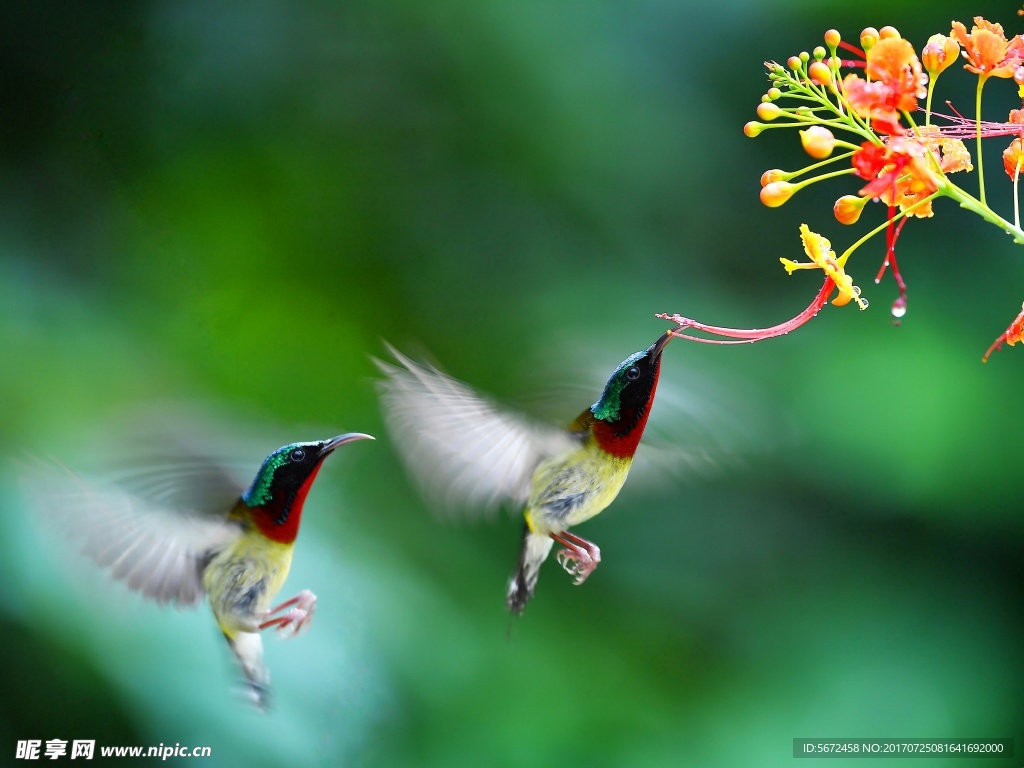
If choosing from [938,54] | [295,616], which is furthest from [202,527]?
[938,54]

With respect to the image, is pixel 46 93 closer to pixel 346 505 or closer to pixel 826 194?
pixel 346 505

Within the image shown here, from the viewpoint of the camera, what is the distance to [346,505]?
2094 millimetres

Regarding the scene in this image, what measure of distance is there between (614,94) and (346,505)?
126 centimetres

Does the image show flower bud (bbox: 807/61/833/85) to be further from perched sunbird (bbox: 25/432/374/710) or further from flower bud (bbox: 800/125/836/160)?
perched sunbird (bbox: 25/432/374/710)

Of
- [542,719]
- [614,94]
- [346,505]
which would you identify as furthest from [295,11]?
[542,719]

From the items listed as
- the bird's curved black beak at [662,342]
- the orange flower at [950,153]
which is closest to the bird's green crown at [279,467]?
the bird's curved black beak at [662,342]

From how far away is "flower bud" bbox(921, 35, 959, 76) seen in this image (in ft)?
3.27

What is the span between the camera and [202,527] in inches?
48.8

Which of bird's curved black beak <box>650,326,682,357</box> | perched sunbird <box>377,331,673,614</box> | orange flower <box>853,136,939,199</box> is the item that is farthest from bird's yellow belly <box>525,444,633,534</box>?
orange flower <box>853,136,939,199</box>

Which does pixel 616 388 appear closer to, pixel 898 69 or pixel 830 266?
→ pixel 830 266

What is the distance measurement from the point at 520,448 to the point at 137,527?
0.48 metres

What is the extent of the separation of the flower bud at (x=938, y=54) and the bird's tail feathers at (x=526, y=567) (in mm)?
713

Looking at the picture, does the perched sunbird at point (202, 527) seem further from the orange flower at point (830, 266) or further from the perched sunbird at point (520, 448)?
the orange flower at point (830, 266)

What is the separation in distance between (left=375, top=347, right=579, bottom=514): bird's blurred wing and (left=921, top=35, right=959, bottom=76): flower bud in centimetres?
57
